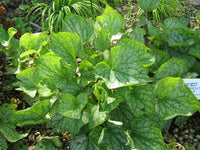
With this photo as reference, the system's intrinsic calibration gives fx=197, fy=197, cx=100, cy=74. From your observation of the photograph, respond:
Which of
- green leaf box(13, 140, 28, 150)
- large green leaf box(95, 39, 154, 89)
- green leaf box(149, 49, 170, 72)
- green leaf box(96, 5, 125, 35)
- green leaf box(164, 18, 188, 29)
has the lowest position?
green leaf box(13, 140, 28, 150)

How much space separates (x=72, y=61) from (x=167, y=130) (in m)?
0.94

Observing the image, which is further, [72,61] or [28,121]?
[72,61]

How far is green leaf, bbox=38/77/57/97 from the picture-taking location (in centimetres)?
132

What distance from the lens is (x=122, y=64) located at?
48.9 inches

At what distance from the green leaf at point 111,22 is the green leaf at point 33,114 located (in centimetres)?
77

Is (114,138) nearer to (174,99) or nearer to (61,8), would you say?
(174,99)

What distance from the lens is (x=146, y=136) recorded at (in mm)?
1246

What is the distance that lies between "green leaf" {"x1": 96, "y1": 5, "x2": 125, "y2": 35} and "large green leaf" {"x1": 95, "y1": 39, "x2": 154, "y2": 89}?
1.36ft

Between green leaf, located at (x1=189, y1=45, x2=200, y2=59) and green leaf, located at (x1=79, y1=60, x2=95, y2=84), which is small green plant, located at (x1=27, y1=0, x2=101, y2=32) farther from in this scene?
green leaf, located at (x1=189, y1=45, x2=200, y2=59)

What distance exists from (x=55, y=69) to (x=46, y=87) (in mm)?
136

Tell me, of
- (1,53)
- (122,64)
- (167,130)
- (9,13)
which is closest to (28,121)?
(122,64)

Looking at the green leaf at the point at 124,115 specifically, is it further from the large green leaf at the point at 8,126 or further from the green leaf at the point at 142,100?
the large green leaf at the point at 8,126

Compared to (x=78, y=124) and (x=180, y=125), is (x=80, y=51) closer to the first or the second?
(x=78, y=124)

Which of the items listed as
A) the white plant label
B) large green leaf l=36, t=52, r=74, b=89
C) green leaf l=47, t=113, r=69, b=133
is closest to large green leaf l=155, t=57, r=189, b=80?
the white plant label
